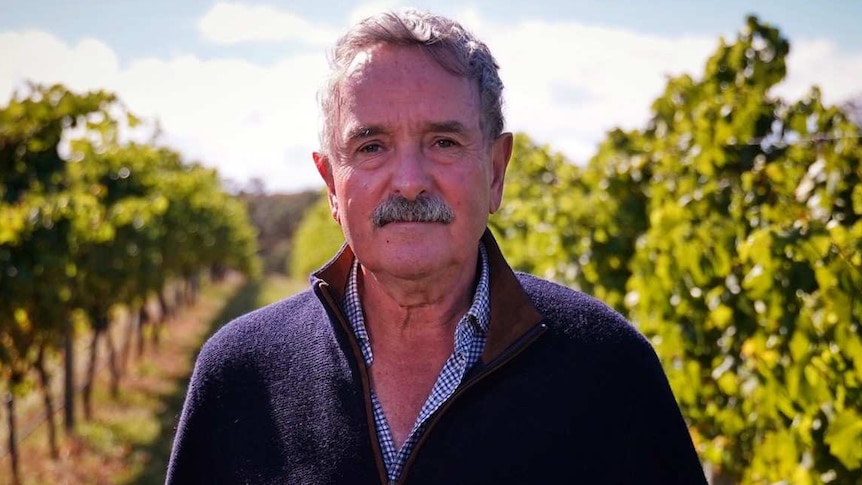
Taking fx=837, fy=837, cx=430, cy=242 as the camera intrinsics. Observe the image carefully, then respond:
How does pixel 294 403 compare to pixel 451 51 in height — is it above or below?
below

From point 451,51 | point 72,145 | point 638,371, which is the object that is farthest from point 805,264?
point 72,145

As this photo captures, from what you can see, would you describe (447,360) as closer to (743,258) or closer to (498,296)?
(498,296)

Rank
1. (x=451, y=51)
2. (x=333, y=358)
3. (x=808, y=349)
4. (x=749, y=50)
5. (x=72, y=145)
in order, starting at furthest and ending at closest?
(x=72, y=145), (x=749, y=50), (x=808, y=349), (x=333, y=358), (x=451, y=51)

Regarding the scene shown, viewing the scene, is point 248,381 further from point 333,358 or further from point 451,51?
point 451,51

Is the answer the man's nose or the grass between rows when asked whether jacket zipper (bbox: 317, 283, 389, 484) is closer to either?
the man's nose

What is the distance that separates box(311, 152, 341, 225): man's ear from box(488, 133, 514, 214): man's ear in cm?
33

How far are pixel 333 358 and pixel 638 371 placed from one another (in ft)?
2.05

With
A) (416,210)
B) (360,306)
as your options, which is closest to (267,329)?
(360,306)

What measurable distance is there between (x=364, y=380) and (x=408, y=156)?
18.1 inches

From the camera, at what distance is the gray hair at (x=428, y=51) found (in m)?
1.62

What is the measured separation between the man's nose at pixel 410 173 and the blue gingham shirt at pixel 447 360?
0.97 feet

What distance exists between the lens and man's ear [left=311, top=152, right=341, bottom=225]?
1.78 metres

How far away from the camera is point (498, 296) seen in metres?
1.77

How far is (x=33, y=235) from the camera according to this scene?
5.90 m
